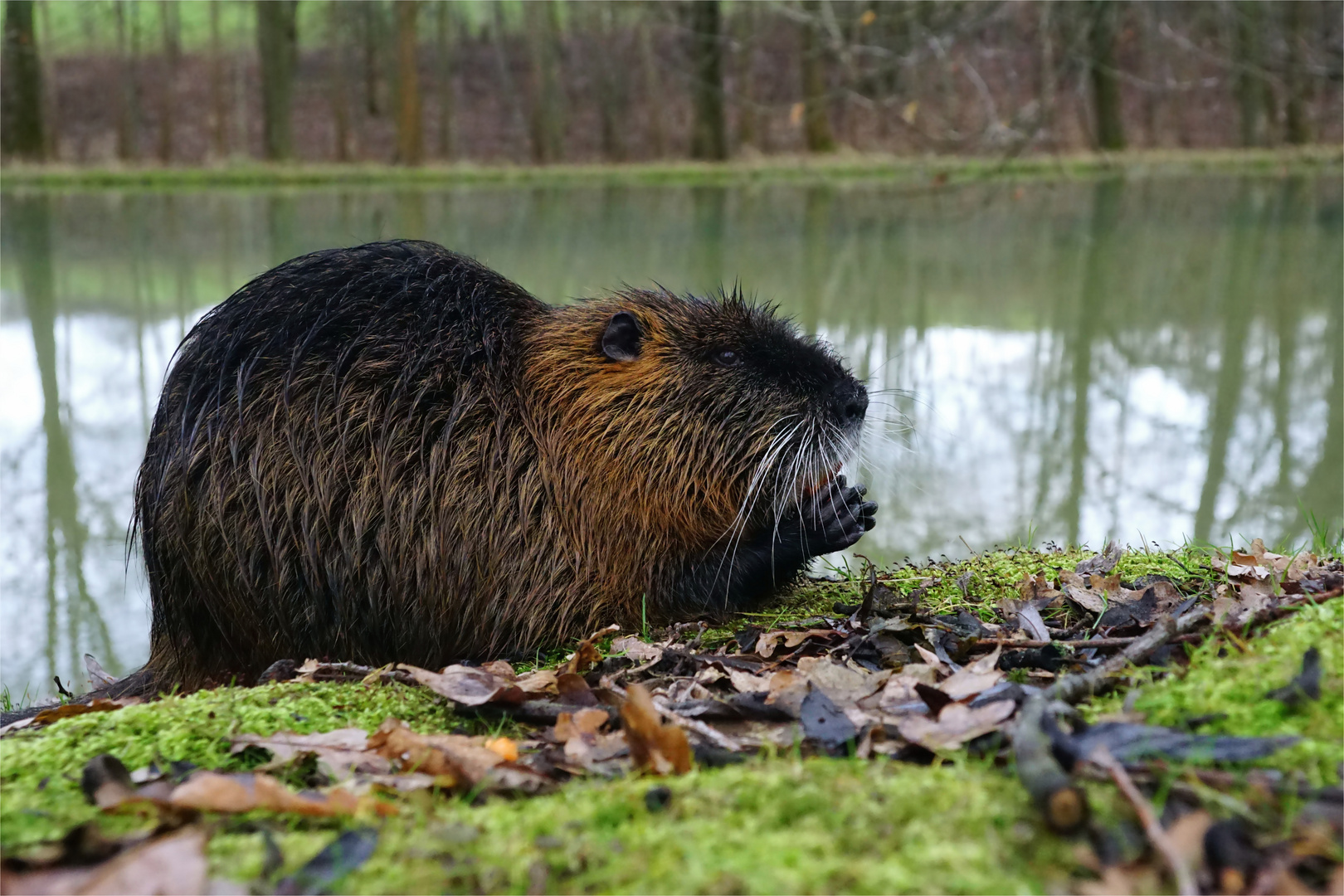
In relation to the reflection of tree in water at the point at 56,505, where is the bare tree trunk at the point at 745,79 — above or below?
above

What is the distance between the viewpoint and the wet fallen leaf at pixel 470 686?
2229 millimetres

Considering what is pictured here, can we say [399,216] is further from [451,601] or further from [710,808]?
[710,808]

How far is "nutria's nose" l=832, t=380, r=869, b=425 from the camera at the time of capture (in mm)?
3400

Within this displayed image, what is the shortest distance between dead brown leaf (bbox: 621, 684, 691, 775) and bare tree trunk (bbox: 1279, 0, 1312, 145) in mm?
15054

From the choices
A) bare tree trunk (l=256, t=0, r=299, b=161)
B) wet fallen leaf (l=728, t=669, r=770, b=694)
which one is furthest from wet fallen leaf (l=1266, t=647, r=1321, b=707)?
bare tree trunk (l=256, t=0, r=299, b=161)

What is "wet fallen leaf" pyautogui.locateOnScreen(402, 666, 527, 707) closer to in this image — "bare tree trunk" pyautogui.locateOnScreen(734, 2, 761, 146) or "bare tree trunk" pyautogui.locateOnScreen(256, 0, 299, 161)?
Answer: "bare tree trunk" pyautogui.locateOnScreen(256, 0, 299, 161)

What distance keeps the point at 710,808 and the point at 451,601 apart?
1649mm

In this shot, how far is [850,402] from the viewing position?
340 centimetres

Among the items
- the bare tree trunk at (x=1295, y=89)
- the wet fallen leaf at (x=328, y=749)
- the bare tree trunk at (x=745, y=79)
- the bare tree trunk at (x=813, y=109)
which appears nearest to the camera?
the wet fallen leaf at (x=328, y=749)

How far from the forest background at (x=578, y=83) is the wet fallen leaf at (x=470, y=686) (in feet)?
35.8

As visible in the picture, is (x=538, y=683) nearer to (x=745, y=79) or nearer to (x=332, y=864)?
(x=332, y=864)

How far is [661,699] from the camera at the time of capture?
2.25 metres

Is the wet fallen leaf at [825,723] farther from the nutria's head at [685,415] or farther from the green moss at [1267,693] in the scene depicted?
the nutria's head at [685,415]

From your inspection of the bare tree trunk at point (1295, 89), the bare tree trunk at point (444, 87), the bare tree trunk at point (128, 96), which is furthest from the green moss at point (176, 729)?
the bare tree trunk at point (444, 87)
